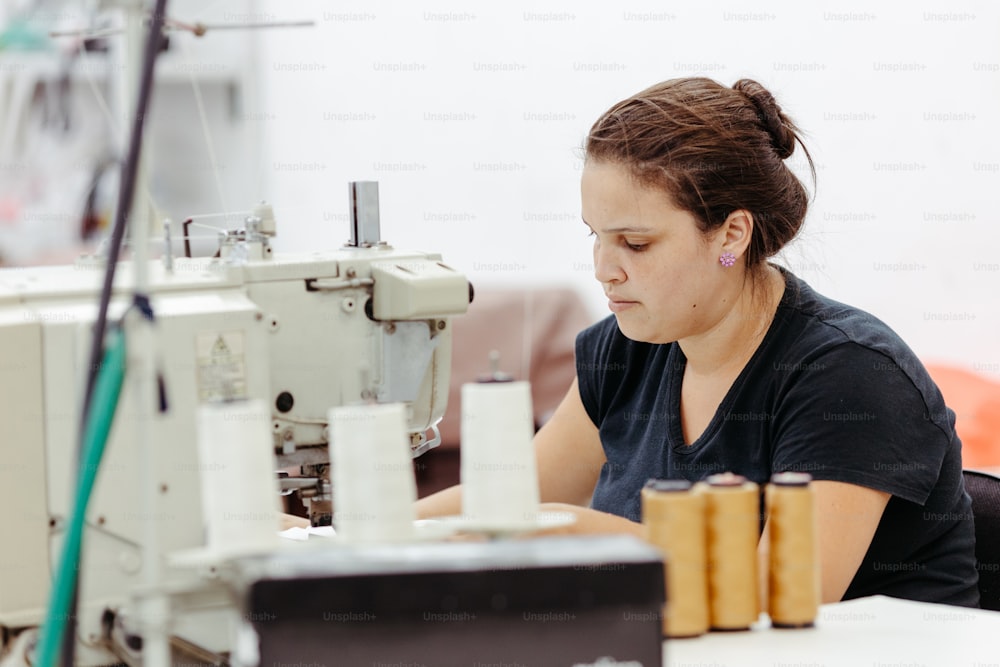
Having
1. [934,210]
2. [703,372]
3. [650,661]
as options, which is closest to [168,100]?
[934,210]

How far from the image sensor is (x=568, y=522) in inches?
48.5

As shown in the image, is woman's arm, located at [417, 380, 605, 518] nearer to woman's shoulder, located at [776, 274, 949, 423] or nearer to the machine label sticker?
woman's shoulder, located at [776, 274, 949, 423]

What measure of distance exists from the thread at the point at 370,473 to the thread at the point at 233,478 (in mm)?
75

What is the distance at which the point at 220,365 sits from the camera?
127 cm

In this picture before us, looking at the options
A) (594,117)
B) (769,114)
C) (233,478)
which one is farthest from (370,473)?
(594,117)

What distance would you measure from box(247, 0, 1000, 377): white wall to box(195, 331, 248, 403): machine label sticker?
98 centimetres

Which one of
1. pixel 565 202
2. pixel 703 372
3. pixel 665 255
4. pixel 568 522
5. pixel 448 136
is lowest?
pixel 568 522

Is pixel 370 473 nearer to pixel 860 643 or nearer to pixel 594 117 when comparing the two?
pixel 860 643

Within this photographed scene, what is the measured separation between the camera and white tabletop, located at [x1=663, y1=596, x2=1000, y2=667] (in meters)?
1.23

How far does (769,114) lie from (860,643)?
83 cm

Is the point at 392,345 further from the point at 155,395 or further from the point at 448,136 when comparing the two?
the point at 448,136

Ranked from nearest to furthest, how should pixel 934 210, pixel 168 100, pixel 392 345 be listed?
pixel 392 345
pixel 934 210
pixel 168 100

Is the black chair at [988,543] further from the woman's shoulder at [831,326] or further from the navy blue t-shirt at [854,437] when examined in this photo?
the woman's shoulder at [831,326]

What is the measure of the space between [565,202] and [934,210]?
1.20m
